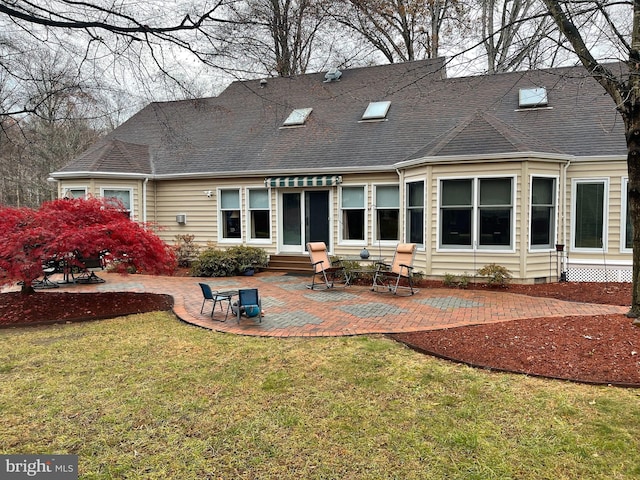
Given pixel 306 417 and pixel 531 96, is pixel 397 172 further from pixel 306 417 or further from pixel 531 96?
pixel 306 417

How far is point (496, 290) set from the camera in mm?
9172

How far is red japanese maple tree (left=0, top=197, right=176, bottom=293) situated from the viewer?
6625 mm

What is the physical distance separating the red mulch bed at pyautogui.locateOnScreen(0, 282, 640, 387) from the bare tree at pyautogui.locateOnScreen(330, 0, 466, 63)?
647 inches

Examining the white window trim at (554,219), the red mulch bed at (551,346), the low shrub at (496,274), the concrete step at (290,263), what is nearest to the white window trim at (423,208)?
the low shrub at (496,274)

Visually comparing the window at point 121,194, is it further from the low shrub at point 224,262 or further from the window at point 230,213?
the low shrub at point 224,262

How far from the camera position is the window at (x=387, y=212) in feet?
37.4

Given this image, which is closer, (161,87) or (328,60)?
(161,87)

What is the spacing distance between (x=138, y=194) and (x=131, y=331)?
27.6ft

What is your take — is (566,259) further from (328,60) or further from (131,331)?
(328,60)

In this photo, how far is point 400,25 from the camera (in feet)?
68.6

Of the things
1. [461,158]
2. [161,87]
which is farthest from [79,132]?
[461,158]

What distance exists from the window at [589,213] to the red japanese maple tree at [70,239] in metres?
9.73

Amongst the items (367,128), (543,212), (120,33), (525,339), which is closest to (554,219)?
(543,212)

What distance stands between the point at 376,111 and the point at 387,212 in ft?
13.0
